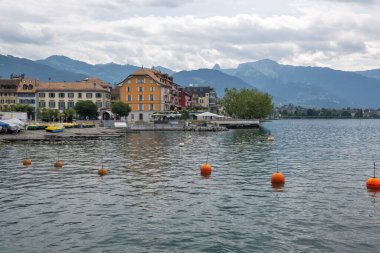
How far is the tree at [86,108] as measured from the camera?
145425 millimetres

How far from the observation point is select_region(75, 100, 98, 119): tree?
145 m

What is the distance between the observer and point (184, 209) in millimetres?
30266

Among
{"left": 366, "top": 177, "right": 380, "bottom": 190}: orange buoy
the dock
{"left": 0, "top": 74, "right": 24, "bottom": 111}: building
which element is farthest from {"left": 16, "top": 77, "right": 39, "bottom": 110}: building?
{"left": 366, "top": 177, "right": 380, "bottom": 190}: orange buoy

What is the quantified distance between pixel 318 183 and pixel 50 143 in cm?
5863

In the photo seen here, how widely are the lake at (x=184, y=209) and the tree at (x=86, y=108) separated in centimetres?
9277

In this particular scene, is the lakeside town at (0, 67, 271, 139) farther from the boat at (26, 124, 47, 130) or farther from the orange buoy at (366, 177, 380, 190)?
the orange buoy at (366, 177, 380, 190)

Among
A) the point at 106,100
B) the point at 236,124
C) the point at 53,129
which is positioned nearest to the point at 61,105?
the point at 106,100

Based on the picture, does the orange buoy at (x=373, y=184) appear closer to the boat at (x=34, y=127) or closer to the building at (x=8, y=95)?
the boat at (x=34, y=127)

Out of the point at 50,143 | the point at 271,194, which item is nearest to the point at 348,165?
the point at 271,194

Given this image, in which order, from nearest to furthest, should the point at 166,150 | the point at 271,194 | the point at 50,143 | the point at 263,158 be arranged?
the point at 271,194 < the point at 263,158 < the point at 166,150 < the point at 50,143

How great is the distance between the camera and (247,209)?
30219 millimetres

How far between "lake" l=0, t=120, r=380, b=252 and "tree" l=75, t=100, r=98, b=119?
92770 mm

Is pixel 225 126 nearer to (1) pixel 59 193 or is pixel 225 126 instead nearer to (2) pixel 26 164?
(2) pixel 26 164

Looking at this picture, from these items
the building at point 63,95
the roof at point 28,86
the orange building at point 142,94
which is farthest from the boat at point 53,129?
the roof at point 28,86
